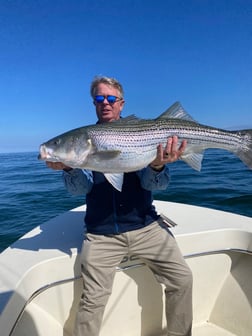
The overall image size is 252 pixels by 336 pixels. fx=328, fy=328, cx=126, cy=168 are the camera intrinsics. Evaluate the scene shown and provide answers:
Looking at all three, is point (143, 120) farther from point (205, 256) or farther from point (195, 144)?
point (205, 256)

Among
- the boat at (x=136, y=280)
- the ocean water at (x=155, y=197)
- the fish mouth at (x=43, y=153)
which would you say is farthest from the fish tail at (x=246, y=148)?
the ocean water at (x=155, y=197)

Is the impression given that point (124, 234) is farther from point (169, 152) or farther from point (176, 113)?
point (176, 113)

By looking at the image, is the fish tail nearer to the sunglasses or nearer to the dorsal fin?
the dorsal fin

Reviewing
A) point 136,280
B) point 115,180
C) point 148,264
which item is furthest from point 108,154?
point 136,280

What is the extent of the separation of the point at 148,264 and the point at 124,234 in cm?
43

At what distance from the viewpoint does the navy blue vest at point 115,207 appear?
308 cm

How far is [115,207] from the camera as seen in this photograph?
10.1ft

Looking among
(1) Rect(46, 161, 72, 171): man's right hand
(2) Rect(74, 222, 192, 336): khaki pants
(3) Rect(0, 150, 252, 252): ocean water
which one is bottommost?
(3) Rect(0, 150, 252, 252): ocean water

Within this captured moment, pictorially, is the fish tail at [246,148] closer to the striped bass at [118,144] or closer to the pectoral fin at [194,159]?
the striped bass at [118,144]

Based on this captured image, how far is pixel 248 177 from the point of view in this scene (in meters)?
12.6

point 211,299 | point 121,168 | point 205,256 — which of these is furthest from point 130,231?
point 211,299

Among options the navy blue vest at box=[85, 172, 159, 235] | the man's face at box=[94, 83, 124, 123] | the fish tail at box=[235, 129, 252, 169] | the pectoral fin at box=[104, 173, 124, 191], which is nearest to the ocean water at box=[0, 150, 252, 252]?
the navy blue vest at box=[85, 172, 159, 235]

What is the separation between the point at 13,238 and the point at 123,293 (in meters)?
4.79

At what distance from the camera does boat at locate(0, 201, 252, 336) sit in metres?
3.09
